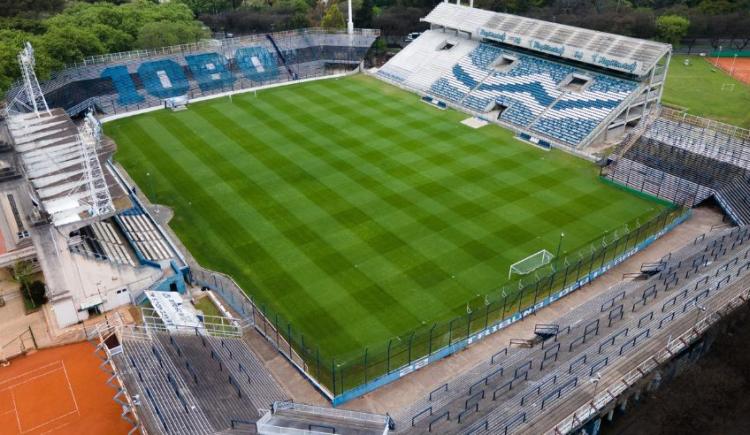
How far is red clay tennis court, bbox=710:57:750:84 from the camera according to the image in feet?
242

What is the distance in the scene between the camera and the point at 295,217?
40094 mm

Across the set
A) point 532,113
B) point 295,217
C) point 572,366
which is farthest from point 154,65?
point 572,366

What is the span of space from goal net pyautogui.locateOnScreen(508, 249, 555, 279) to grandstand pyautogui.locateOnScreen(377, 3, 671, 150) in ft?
60.8

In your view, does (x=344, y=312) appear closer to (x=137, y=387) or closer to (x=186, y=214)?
(x=137, y=387)

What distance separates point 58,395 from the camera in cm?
2609

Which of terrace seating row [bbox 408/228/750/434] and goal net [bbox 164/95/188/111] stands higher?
goal net [bbox 164/95/188/111]

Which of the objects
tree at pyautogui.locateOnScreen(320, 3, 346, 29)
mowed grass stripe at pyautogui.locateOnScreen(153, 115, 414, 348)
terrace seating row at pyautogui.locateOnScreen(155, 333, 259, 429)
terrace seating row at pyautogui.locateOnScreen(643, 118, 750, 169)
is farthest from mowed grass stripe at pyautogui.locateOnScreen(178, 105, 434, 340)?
tree at pyautogui.locateOnScreen(320, 3, 346, 29)

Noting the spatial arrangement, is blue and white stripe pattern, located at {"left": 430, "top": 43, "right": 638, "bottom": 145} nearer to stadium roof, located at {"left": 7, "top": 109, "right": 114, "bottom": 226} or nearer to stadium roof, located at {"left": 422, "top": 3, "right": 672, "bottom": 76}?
stadium roof, located at {"left": 422, "top": 3, "right": 672, "bottom": 76}

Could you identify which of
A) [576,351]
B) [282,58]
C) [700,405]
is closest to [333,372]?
[576,351]

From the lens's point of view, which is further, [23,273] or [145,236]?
[145,236]

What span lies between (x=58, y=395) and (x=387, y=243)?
20.4 metres

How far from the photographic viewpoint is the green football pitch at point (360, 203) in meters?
32.7

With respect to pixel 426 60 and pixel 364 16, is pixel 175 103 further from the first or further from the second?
pixel 364 16

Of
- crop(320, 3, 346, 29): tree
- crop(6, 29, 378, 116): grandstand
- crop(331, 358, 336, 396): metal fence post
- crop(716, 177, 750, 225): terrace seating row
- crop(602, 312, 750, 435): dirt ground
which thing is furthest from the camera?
crop(320, 3, 346, 29): tree
